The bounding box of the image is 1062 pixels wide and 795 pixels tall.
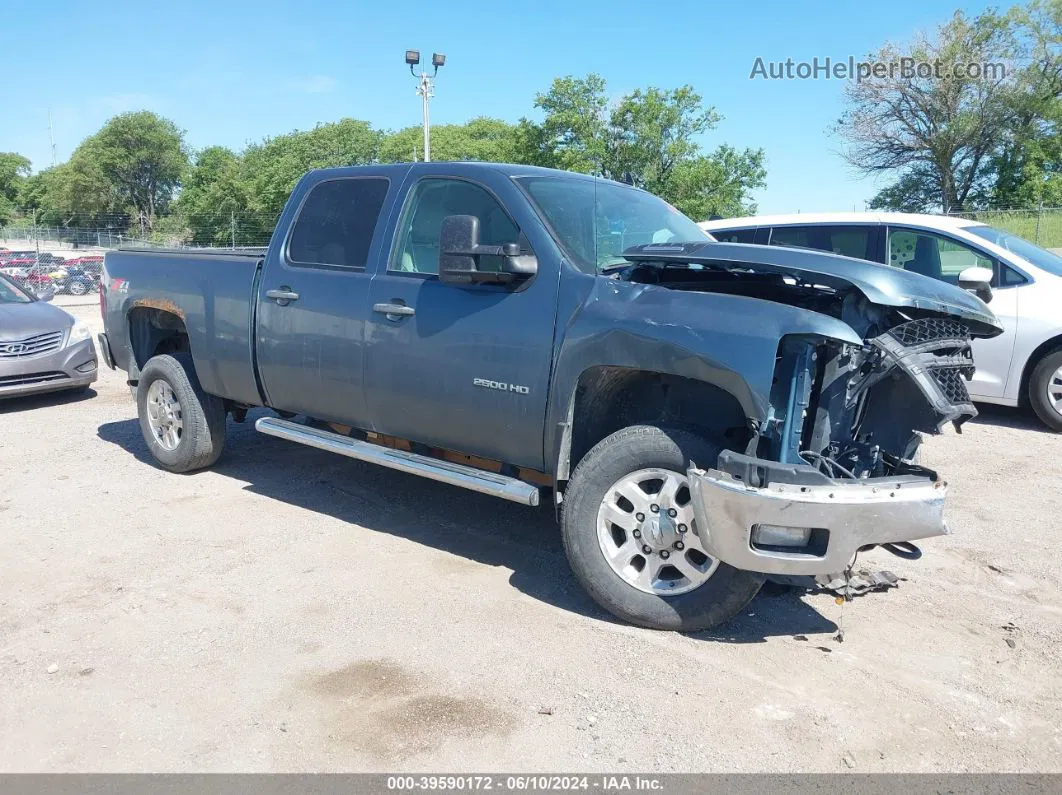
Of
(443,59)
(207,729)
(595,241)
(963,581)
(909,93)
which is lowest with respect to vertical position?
(207,729)

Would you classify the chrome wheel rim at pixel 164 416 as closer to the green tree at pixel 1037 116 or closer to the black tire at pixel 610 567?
the black tire at pixel 610 567

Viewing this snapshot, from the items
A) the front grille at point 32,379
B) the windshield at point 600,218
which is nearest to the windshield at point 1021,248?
the windshield at point 600,218

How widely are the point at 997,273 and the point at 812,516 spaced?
5740 mm

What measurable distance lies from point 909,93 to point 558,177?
3341 cm

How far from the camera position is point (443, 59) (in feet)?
71.5

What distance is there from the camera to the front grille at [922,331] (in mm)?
3639

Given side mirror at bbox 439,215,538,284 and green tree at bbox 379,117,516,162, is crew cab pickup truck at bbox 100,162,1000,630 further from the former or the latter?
green tree at bbox 379,117,516,162

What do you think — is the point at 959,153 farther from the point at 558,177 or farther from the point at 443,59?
the point at 558,177

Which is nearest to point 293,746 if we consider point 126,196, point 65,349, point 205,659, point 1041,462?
point 205,659

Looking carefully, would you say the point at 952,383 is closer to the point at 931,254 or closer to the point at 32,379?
the point at 931,254

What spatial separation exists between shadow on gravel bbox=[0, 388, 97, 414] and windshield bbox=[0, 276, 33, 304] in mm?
1093

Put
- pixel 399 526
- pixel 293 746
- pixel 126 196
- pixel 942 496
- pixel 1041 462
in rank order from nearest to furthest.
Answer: pixel 293 746 < pixel 942 496 < pixel 399 526 < pixel 1041 462 < pixel 126 196

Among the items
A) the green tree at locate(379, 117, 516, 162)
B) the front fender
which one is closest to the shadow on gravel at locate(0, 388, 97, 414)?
the front fender

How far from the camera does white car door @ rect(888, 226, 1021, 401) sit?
303 inches
